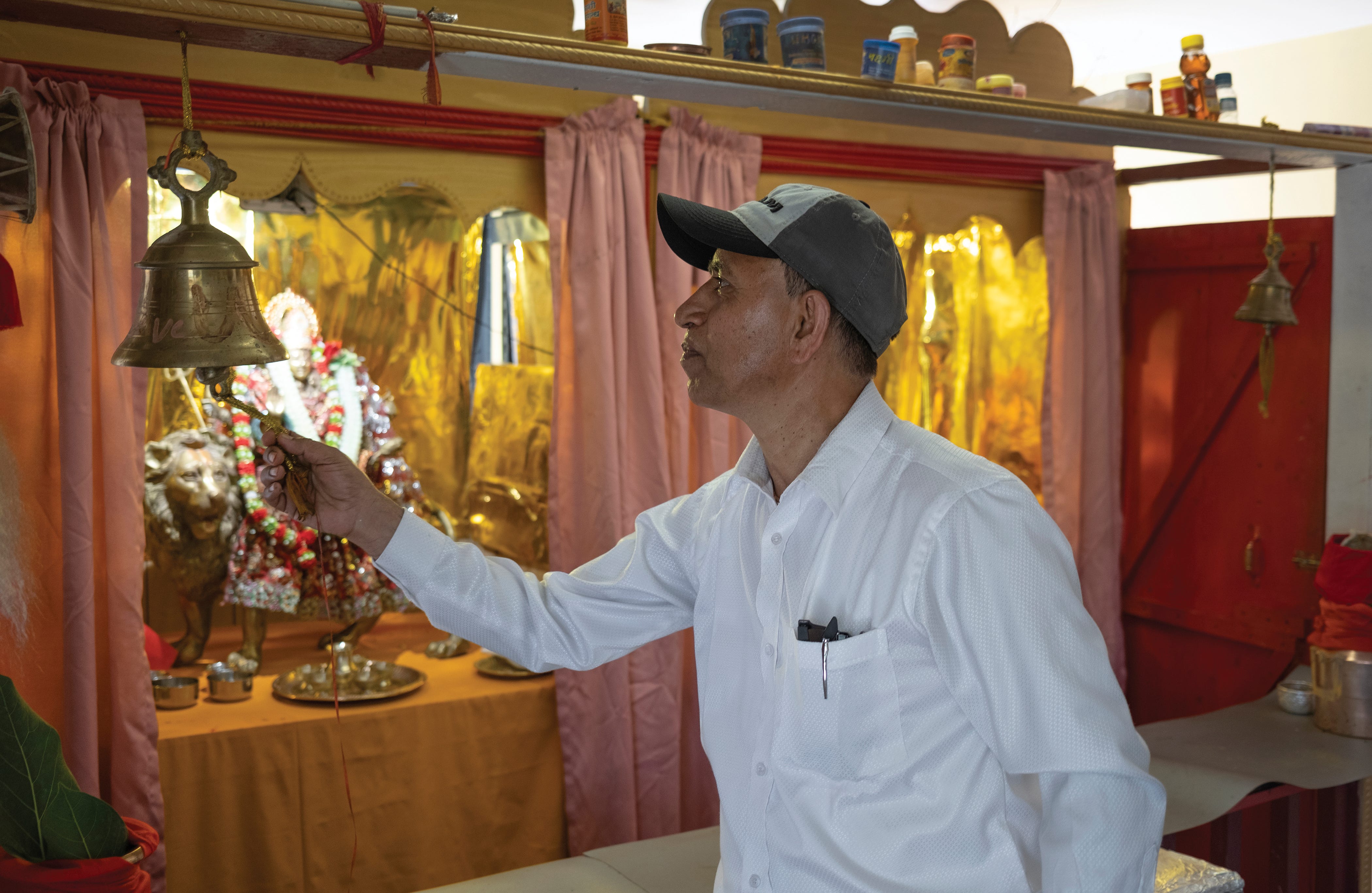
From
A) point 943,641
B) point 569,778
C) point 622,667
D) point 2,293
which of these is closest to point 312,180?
point 2,293

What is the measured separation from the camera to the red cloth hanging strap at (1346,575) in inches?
158

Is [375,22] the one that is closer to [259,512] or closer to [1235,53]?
[259,512]

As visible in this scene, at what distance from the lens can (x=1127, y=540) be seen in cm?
562

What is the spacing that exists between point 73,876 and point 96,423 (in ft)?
5.15

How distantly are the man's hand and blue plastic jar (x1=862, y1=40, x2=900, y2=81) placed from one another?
5.77 ft

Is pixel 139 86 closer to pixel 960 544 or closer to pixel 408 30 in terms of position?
pixel 408 30

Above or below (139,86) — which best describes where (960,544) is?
below

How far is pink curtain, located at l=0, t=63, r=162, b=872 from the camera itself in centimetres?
317

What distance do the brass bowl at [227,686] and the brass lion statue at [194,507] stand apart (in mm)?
266

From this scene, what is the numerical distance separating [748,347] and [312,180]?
2344 millimetres

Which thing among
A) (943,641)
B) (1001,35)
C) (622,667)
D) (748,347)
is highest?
(1001,35)

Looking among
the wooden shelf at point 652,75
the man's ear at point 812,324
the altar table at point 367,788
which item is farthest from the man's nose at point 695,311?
the altar table at point 367,788

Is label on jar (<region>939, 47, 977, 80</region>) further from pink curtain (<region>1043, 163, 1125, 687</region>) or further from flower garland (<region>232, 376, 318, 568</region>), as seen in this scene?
flower garland (<region>232, 376, 318, 568</region>)

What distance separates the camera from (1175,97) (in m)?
3.76
